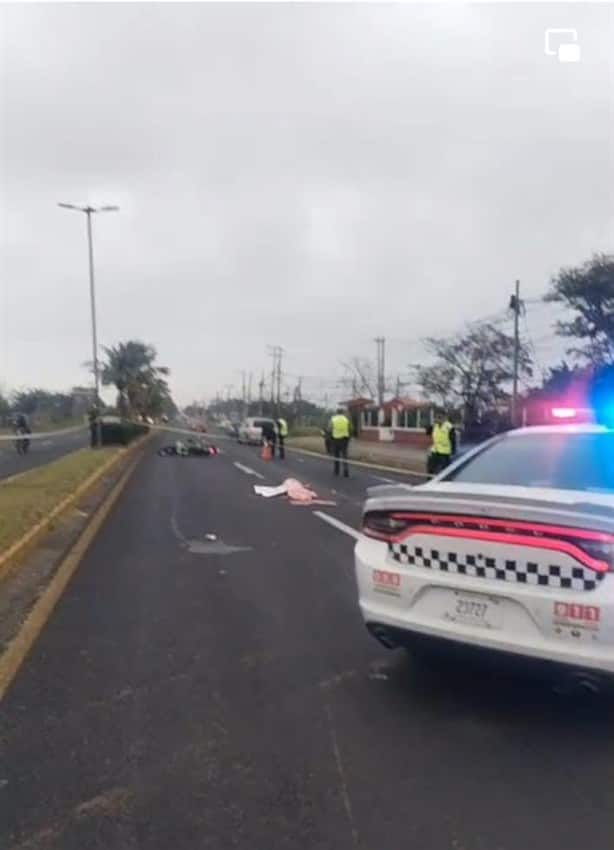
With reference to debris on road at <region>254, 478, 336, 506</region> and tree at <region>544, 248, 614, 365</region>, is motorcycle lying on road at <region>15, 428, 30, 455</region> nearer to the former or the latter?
debris on road at <region>254, 478, 336, 506</region>

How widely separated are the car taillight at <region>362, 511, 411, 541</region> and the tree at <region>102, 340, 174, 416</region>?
54.3 metres

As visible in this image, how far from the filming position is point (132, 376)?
63.0 metres

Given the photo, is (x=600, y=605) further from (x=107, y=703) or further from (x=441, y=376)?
(x=441, y=376)

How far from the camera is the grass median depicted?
33.5 feet

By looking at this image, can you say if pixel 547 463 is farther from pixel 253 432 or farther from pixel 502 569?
pixel 253 432

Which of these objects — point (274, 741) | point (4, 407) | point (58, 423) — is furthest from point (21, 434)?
point (4, 407)

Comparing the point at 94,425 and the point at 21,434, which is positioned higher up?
the point at 94,425

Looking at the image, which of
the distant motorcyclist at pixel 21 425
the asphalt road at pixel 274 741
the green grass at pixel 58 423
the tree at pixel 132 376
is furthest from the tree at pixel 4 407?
the asphalt road at pixel 274 741

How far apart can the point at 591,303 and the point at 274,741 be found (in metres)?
42.7

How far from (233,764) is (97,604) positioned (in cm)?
340

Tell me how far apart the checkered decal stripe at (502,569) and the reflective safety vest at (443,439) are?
48.7ft

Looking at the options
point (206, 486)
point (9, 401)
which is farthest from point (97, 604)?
point (9, 401)

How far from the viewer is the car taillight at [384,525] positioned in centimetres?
481

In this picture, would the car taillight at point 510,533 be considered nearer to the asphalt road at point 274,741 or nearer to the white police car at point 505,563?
the white police car at point 505,563
